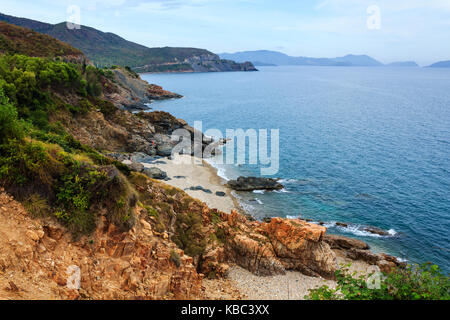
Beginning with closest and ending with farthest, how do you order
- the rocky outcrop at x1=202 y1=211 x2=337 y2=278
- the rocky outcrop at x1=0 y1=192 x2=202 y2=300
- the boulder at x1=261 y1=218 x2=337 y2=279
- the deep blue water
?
the rocky outcrop at x1=0 y1=192 x2=202 y2=300 < the rocky outcrop at x1=202 y1=211 x2=337 y2=278 < the boulder at x1=261 y1=218 x2=337 y2=279 < the deep blue water

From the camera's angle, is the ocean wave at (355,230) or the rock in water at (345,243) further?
the ocean wave at (355,230)

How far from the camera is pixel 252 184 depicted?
4666 centimetres

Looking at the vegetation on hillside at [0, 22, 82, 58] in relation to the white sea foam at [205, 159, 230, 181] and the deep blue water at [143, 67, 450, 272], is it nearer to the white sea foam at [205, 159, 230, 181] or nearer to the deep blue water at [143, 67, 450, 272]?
the deep blue water at [143, 67, 450, 272]

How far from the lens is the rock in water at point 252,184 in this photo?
151ft

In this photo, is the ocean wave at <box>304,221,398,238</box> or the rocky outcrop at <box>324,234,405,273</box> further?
the ocean wave at <box>304,221,398,238</box>

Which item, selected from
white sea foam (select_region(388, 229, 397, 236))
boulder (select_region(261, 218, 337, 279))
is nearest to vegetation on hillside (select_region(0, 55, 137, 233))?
boulder (select_region(261, 218, 337, 279))

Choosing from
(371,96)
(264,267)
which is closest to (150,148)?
(264,267)

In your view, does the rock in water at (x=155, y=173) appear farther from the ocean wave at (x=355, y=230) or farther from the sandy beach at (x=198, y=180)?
the ocean wave at (x=355, y=230)

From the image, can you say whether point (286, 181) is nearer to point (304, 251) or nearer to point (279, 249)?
point (304, 251)

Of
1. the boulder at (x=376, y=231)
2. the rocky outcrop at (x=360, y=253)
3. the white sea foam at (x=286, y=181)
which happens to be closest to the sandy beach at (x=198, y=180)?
the white sea foam at (x=286, y=181)

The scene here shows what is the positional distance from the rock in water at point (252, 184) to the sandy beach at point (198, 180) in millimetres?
1562

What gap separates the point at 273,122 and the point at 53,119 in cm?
6300

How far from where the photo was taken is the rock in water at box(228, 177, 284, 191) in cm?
4614

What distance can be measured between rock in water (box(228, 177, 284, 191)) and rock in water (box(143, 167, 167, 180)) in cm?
1091
